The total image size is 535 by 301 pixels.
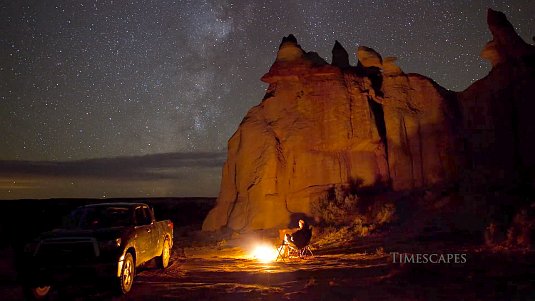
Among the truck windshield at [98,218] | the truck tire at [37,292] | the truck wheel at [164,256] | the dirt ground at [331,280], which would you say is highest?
the truck windshield at [98,218]

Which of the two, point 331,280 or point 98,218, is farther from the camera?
point 98,218

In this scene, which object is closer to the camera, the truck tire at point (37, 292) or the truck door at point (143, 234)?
the truck tire at point (37, 292)

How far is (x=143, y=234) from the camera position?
13.0 m

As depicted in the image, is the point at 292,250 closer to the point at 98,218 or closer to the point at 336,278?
the point at 336,278

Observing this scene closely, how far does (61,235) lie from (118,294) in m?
1.83

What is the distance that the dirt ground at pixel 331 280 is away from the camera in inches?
412

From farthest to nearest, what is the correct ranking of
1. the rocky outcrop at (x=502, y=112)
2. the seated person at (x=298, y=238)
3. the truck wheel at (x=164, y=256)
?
the rocky outcrop at (x=502, y=112), the seated person at (x=298, y=238), the truck wheel at (x=164, y=256)

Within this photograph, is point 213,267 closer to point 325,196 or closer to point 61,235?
point 61,235

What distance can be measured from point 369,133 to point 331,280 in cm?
1887

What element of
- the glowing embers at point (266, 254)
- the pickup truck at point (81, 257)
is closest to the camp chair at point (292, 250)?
the glowing embers at point (266, 254)

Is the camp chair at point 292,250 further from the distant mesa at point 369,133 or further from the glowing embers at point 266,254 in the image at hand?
the distant mesa at point 369,133

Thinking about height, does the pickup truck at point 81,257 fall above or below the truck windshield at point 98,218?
below

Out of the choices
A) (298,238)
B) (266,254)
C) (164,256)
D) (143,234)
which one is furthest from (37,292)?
(266,254)

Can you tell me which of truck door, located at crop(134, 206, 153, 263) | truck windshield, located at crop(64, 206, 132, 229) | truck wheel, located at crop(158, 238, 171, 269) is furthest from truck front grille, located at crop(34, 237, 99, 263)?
truck wheel, located at crop(158, 238, 171, 269)
